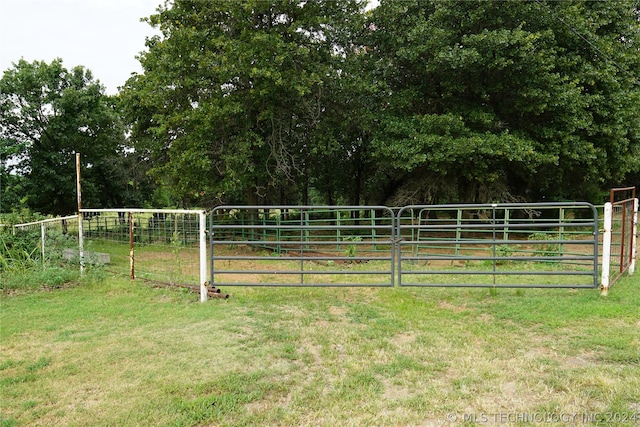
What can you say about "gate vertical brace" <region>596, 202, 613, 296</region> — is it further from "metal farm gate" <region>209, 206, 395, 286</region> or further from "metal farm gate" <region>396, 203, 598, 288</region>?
"metal farm gate" <region>209, 206, 395, 286</region>

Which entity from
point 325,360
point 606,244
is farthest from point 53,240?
point 606,244

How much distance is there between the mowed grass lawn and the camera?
2.60m

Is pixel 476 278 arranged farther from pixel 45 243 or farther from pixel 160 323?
pixel 45 243

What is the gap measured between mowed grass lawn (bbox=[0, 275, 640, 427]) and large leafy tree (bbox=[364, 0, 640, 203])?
7663 millimetres

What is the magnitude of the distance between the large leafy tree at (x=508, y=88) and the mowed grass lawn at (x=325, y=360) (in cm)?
766

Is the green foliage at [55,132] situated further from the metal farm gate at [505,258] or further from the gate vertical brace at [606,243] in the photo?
the gate vertical brace at [606,243]

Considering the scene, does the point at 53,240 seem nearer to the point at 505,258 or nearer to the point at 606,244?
the point at 505,258

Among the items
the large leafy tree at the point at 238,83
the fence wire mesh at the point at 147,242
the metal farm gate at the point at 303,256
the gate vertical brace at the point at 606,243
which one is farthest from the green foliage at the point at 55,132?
the gate vertical brace at the point at 606,243

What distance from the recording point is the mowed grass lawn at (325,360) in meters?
2.60

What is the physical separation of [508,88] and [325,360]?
1213cm

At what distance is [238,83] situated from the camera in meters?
12.4

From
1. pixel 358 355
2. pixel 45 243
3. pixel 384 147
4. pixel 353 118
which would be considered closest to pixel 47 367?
pixel 358 355

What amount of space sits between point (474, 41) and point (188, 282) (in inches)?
401

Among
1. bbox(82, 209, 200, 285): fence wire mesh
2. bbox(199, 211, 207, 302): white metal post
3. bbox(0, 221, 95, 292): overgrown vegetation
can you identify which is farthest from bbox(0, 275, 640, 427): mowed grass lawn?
bbox(82, 209, 200, 285): fence wire mesh
